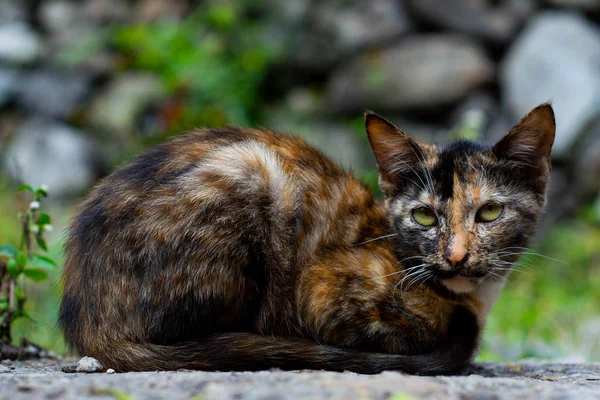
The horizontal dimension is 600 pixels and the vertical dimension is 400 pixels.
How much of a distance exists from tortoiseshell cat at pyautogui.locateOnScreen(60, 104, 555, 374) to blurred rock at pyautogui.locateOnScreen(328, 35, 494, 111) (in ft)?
13.9

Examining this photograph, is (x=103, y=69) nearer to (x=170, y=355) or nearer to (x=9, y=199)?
(x=9, y=199)

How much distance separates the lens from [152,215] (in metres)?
2.95

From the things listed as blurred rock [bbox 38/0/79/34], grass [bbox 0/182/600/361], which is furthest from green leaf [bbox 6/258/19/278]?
blurred rock [bbox 38/0/79/34]

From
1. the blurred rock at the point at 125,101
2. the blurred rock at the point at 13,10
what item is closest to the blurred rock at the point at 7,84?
the blurred rock at the point at 13,10

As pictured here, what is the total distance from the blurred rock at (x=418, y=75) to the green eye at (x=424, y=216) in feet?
14.8

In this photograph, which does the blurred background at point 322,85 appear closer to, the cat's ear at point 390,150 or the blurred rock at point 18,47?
the blurred rock at point 18,47

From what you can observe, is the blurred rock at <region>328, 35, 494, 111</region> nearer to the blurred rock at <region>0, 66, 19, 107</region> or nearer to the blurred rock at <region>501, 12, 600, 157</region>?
the blurred rock at <region>501, 12, 600, 157</region>

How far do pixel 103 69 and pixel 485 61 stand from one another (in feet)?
15.4

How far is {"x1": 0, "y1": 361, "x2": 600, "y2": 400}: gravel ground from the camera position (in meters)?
2.16

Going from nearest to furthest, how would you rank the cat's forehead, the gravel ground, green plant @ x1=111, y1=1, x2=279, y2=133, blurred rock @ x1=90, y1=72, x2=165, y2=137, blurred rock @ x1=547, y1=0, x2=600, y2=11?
the gravel ground < the cat's forehead < blurred rock @ x1=547, y1=0, x2=600, y2=11 < green plant @ x1=111, y1=1, x2=279, y2=133 < blurred rock @ x1=90, y1=72, x2=165, y2=137

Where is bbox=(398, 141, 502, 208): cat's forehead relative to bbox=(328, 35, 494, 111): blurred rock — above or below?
below

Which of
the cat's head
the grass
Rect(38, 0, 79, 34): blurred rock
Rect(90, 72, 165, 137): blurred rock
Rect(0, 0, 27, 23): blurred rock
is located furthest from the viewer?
Rect(0, 0, 27, 23): blurred rock

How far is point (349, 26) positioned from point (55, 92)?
12.7 ft

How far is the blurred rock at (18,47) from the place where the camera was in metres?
9.29
